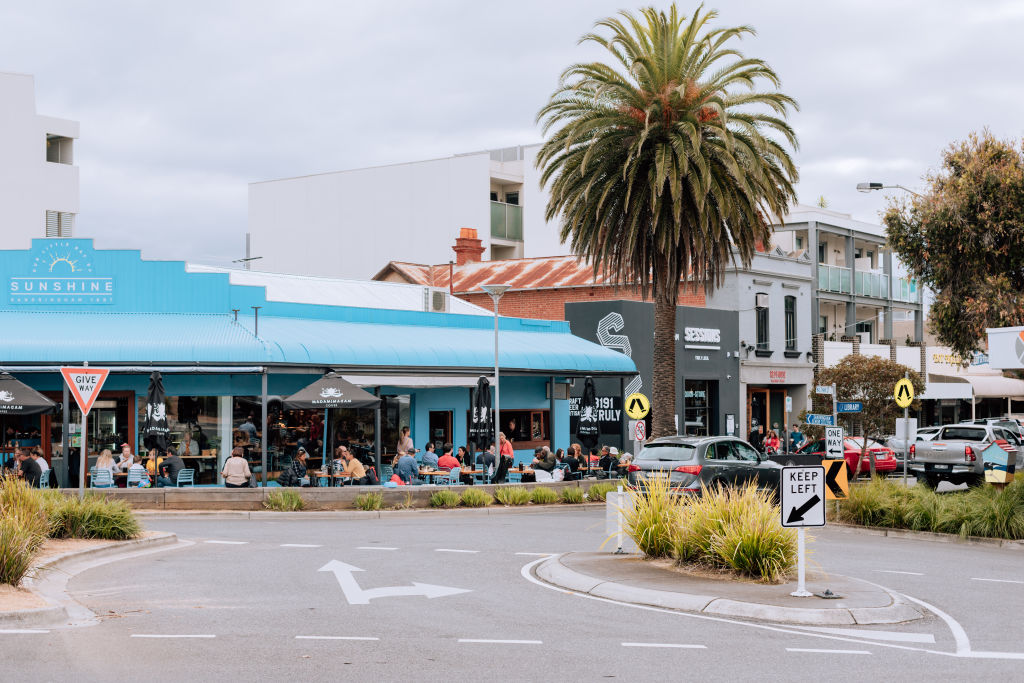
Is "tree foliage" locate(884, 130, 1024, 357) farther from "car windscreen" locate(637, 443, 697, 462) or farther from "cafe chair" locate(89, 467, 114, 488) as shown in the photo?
"cafe chair" locate(89, 467, 114, 488)

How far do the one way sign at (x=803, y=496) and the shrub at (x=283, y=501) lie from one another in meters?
13.5

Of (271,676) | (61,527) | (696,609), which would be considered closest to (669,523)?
(696,609)

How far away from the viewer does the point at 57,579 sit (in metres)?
13.6

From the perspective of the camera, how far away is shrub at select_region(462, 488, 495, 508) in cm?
2448

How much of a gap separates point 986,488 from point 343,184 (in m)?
39.8

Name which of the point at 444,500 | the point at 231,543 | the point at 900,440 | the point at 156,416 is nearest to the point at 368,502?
the point at 444,500

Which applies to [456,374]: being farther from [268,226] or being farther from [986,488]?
[268,226]

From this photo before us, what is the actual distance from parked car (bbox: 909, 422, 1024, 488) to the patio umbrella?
21262 mm

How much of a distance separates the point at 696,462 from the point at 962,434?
1367 cm

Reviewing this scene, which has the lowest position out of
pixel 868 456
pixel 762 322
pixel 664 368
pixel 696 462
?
pixel 868 456

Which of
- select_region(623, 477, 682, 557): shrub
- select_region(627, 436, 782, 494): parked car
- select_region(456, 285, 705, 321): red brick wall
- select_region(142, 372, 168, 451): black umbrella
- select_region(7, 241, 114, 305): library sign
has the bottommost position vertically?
select_region(623, 477, 682, 557): shrub

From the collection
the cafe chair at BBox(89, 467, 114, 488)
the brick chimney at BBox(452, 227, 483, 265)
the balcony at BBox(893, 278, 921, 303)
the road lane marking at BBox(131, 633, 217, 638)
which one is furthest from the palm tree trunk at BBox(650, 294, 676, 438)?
the balcony at BBox(893, 278, 921, 303)

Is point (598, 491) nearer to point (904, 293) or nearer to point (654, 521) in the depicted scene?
point (654, 521)

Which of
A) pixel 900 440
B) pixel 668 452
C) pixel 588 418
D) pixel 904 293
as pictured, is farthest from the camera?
pixel 904 293
